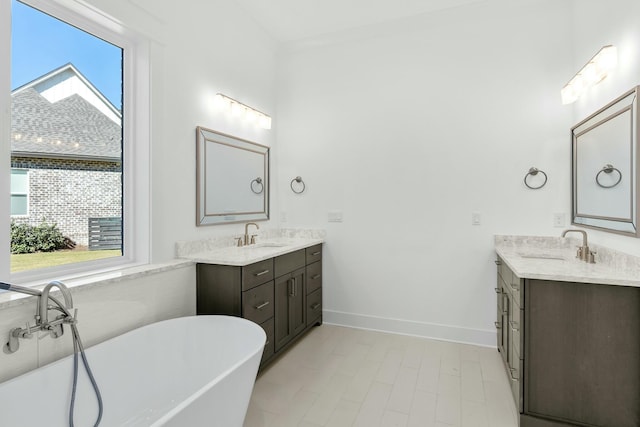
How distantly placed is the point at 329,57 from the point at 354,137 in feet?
2.91

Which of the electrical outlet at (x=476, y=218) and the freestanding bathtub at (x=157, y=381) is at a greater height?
the electrical outlet at (x=476, y=218)

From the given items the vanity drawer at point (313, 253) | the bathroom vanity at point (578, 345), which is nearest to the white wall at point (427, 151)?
the vanity drawer at point (313, 253)

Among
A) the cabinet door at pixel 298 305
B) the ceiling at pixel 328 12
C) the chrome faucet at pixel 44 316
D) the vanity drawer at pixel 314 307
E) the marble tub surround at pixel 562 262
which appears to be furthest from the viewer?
the vanity drawer at pixel 314 307

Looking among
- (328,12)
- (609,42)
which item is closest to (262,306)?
(328,12)

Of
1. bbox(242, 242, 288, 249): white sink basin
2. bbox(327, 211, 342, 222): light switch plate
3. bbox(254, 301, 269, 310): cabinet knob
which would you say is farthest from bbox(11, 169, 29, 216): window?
bbox(327, 211, 342, 222): light switch plate

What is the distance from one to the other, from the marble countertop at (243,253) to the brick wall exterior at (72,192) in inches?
24.2

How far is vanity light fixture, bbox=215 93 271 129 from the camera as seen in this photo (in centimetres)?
273

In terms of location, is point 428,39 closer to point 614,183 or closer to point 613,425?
point 614,183

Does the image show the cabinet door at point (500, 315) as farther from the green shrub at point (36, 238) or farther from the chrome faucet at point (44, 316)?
the green shrub at point (36, 238)

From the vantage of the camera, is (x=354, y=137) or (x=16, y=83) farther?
(x=354, y=137)

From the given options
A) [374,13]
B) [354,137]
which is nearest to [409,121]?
[354,137]

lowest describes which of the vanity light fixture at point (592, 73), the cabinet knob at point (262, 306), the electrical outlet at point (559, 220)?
the cabinet knob at point (262, 306)

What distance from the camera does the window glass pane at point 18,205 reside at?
5.13 ft

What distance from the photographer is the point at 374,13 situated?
3.02m
